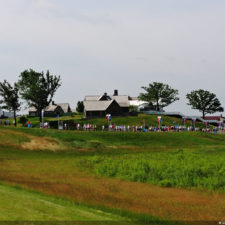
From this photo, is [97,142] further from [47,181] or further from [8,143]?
[47,181]

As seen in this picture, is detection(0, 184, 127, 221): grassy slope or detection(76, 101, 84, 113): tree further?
detection(76, 101, 84, 113): tree

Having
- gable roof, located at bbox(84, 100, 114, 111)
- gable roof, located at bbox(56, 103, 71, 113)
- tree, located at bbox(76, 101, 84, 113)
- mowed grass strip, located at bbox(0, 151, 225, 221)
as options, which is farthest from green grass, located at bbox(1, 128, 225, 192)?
gable roof, located at bbox(56, 103, 71, 113)

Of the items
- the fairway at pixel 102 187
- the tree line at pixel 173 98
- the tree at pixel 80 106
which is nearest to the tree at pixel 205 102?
the tree line at pixel 173 98

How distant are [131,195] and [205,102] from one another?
124 m

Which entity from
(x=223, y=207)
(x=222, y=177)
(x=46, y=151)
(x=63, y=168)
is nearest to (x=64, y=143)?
(x=46, y=151)

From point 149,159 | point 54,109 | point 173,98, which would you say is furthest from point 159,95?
point 149,159

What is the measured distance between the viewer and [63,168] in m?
31.5

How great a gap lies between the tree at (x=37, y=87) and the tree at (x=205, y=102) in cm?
6874

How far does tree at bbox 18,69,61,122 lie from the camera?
89188 mm

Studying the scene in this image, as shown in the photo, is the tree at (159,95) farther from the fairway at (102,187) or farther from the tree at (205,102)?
the fairway at (102,187)

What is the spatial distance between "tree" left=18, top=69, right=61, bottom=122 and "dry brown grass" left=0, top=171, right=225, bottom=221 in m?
64.0

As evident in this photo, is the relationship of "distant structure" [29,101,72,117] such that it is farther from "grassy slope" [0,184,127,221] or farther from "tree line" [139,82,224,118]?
"grassy slope" [0,184,127,221]

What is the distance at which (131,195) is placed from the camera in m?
21.0

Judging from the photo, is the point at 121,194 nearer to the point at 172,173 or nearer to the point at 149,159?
the point at 172,173
